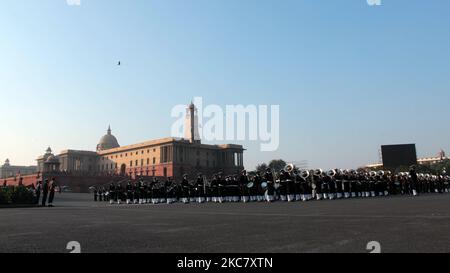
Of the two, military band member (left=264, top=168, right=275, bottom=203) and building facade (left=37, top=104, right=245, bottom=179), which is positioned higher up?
building facade (left=37, top=104, right=245, bottom=179)

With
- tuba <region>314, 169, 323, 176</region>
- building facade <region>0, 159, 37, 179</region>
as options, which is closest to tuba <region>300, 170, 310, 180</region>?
tuba <region>314, 169, 323, 176</region>

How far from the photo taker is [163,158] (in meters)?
109

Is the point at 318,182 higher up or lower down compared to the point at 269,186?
higher up

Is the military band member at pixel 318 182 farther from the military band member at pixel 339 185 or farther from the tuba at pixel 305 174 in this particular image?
the military band member at pixel 339 185

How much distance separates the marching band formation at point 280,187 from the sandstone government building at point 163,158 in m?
68.7

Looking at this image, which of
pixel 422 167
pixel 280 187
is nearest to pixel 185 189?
pixel 280 187

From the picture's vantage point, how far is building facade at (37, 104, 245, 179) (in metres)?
107

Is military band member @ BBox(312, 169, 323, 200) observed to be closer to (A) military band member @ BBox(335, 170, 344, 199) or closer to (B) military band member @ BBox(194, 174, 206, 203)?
(A) military band member @ BBox(335, 170, 344, 199)

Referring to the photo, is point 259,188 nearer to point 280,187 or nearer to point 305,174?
point 280,187

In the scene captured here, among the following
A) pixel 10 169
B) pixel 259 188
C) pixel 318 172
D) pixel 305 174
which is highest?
pixel 10 169

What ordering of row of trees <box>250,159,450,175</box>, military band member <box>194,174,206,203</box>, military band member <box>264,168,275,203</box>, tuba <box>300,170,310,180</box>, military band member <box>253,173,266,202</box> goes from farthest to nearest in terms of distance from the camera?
row of trees <box>250,159,450,175</box>, military band member <box>194,174,206,203</box>, military band member <box>253,173,266,202</box>, tuba <box>300,170,310,180</box>, military band member <box>264,168,275,203</box>

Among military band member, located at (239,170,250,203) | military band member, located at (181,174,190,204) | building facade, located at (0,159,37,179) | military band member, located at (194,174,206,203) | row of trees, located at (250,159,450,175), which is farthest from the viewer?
building facade, located at (0,159,37,179)

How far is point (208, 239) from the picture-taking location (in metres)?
5.86

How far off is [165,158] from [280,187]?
8963 cm
